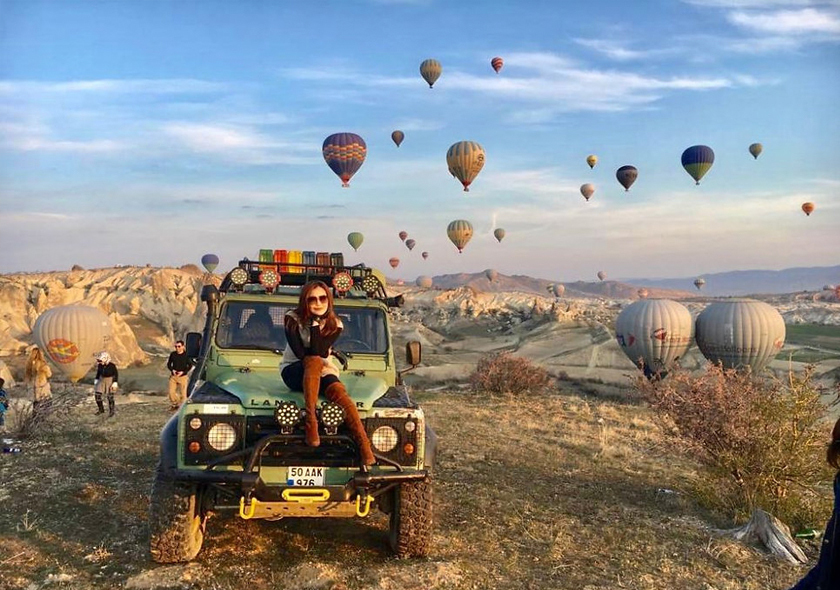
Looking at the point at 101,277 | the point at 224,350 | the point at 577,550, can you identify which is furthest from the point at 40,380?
the point at 101,277

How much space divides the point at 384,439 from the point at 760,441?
15.7 ft

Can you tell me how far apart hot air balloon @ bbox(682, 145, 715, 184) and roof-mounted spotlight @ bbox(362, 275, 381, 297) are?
47.5m

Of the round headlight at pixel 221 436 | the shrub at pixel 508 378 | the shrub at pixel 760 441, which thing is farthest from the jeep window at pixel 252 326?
the shrub at pixel 508 378

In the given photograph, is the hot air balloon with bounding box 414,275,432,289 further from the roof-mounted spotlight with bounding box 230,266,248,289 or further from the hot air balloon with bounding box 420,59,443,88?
the roof-mounted spotlight with bounding box 230,266,248,289

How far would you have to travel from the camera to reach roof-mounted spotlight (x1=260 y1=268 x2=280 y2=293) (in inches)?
281

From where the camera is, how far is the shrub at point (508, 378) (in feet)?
74.8

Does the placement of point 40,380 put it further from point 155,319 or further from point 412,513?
point 155,319

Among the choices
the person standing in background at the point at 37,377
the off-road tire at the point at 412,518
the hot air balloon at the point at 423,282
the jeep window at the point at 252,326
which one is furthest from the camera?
the hot air balloon at the point at 423,282

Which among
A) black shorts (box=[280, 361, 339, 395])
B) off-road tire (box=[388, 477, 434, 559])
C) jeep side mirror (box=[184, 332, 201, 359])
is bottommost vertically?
off-road tire (box=[388, 477, 434, 559])

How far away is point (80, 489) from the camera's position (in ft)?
26.4

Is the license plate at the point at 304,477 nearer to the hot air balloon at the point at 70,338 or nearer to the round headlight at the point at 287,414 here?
the round headlight at the point at 287,414

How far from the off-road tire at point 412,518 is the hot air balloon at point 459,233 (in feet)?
212

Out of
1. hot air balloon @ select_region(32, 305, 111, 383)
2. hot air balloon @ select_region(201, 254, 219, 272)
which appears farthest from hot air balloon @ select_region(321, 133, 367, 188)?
hot air balloon @ select_region(201, 254, 219, 272)

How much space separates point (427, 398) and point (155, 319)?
44.8 metres
